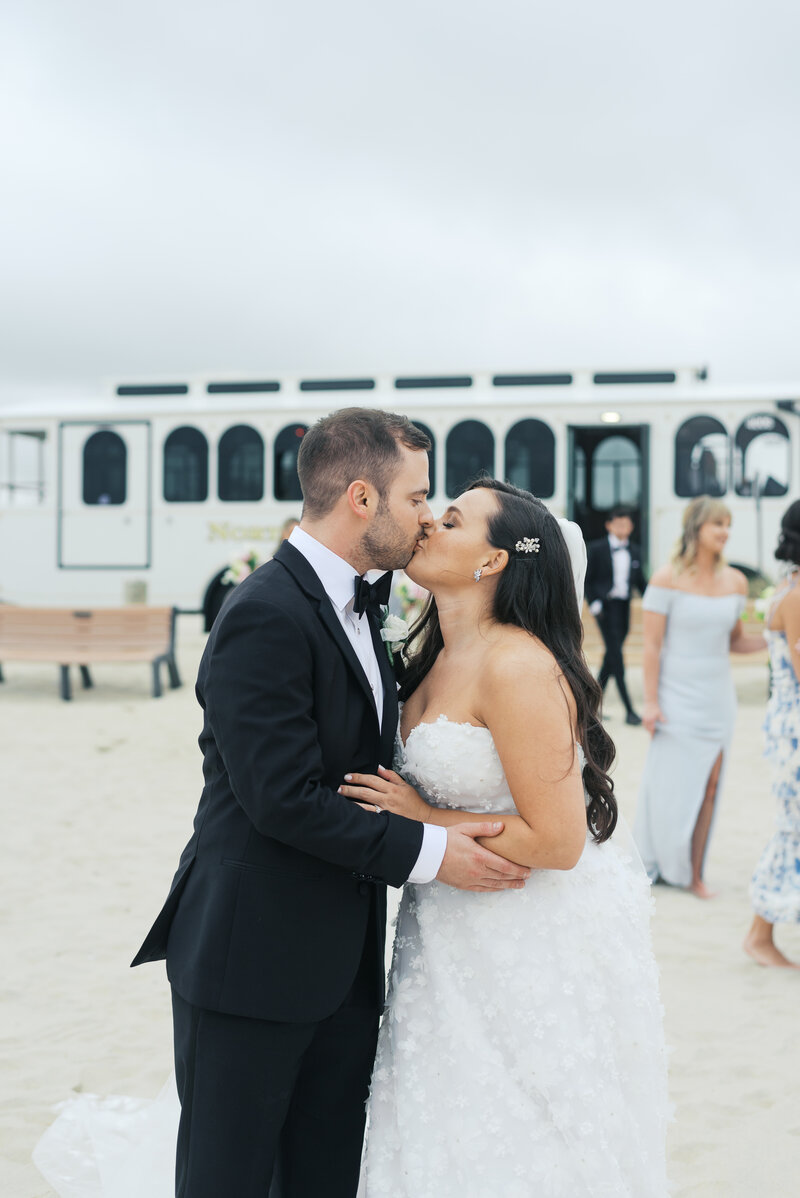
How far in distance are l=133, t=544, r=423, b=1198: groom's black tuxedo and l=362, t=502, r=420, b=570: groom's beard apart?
5.7 inches

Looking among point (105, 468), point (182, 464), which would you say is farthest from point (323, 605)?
point (105, 468)

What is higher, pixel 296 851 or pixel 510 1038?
pixel 296 851

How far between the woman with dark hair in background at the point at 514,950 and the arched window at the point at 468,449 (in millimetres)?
11003

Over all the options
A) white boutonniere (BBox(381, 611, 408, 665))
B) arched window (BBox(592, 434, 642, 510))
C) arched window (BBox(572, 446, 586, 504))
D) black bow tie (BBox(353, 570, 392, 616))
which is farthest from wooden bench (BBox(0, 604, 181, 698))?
black bow tie (BBox(353, 570, 392, 616))

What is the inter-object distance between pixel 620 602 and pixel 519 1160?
27.2 feet

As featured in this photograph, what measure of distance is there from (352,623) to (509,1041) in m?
0.90

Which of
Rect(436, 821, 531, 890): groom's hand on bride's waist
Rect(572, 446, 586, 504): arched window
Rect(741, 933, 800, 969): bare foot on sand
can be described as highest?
Rect(572, 446, 586, 504): arched window

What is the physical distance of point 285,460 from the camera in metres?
13.5

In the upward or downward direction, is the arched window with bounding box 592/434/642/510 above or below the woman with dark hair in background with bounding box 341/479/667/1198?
above

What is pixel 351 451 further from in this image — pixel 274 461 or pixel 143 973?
pixel 274 461

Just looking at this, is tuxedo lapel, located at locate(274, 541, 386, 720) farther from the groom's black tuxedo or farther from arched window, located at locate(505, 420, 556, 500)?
arched window, located at locate(505, 420, 556, 500)

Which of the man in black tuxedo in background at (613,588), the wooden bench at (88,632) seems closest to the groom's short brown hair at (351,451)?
the man in black tuxedo in background at (613,588)

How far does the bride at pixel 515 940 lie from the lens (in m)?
1.94

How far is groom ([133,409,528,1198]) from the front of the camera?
1.74 m
